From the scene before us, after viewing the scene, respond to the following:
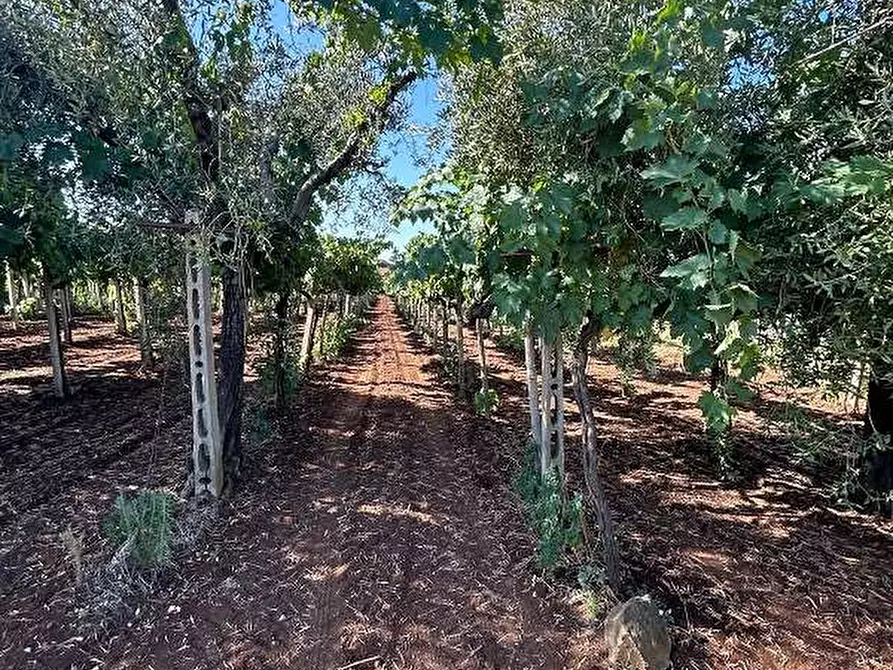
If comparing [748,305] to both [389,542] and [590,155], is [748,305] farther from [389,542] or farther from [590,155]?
[389,542]

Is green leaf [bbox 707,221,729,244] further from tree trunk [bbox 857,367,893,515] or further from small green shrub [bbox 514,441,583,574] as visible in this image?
tree trunk [bbox 857,367,893,515]

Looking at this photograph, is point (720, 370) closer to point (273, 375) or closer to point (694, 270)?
point (694, 270)

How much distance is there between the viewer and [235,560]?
3586 millimetres

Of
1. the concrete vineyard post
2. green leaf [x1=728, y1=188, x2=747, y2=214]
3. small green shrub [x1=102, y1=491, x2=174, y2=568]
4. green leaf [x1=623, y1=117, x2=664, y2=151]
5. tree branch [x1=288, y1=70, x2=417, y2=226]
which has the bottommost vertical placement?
small green shrub [x1=102, y1=491, x2=174, y2=568]

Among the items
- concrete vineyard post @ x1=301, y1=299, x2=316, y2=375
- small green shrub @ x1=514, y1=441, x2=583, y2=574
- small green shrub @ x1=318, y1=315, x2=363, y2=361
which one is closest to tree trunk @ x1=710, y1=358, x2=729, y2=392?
small green shrub @ x1=514, y1=441, x2=583, y2=574

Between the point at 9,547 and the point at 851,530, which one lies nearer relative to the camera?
the point at 9,547

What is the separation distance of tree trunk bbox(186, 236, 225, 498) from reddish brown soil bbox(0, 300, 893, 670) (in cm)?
34

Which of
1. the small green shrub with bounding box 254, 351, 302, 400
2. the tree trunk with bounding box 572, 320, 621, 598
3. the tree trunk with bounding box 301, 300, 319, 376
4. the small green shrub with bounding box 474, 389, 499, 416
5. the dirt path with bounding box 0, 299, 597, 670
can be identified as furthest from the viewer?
the tree trunk with bounding box 301, 300, 319, 376

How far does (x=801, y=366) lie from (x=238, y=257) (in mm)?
3831

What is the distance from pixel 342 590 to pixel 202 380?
198 cm

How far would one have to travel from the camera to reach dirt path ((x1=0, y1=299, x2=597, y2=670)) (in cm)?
270

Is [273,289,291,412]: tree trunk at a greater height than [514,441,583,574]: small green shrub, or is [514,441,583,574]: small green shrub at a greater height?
[273,289,291,412]: tree trunk

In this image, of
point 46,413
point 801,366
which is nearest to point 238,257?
point 801,366

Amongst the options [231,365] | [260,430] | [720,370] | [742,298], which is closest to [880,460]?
[720,370]
